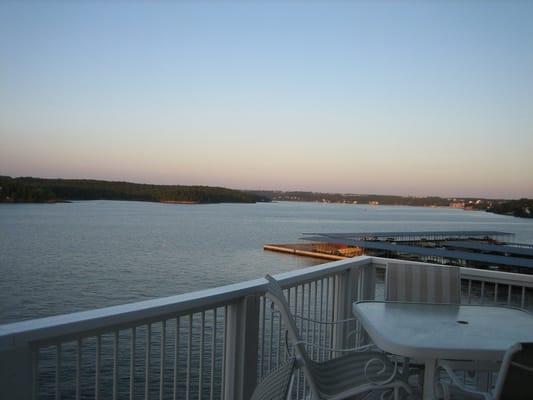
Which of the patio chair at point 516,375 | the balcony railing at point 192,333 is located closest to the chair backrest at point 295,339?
the balcony railing at point 192,333

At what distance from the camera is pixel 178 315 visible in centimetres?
200

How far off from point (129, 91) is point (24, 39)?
581 centimetres

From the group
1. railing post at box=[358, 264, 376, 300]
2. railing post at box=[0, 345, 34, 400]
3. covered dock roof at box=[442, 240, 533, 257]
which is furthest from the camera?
covered dock roof at box=[442, 240, 533, 257]

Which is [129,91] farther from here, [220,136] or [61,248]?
[220,136]

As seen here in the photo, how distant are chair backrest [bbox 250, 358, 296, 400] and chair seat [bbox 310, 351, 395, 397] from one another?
0.38ft

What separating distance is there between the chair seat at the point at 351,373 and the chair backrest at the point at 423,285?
0.80 meters

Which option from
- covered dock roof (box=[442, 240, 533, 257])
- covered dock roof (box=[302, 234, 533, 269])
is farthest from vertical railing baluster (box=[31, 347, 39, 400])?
covered dock roof (box=[442, 240, 533, 257])

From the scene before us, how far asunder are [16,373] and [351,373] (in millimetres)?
1509

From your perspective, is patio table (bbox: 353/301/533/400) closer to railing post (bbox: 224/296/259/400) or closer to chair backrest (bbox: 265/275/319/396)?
chair backrest (bbox: 265/275/319/396)

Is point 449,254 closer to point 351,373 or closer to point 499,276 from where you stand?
point 499,276

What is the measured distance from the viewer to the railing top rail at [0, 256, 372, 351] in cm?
142

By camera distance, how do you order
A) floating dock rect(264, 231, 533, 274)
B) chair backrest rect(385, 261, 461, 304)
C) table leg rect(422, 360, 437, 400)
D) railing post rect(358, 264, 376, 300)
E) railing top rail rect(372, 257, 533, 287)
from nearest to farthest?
table leg rect(422, 360, 437, 400) < chair backrest rect(385, 261, 461, 304) < railing top rail rect(372, 257, 533, 287) < railing post rect(358, 264, 376, 300) < floating dock rect(264, 231, 533, 274)

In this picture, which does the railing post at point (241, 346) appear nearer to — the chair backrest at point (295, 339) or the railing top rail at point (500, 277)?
the chair backrest at point (295, 339)

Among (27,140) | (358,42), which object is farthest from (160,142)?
(358,42)
